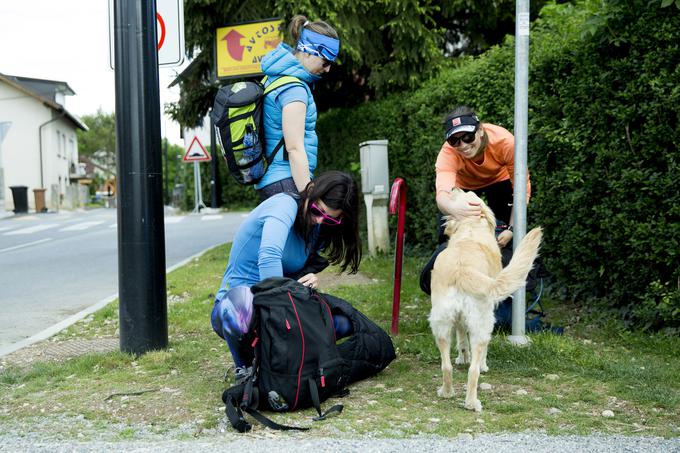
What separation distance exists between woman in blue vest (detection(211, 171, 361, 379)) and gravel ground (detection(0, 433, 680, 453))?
68cm

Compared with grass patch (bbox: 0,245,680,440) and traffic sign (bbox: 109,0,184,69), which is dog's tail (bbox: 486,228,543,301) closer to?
grass patch (bbox: 0,245,680,440)

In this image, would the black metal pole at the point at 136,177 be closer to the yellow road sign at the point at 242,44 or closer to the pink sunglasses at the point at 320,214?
the pink sunglasses at the point at 320,214

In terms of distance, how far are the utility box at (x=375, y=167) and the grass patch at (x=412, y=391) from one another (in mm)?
4293

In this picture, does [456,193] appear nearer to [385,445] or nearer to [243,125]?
[243,125]

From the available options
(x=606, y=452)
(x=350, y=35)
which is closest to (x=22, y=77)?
(x=350, y=35)

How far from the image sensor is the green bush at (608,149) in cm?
478

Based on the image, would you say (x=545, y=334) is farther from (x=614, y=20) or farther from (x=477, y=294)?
(x=614, y=20)

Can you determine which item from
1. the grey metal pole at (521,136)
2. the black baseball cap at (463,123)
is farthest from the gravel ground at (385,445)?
the black baseball cap at (463,123)

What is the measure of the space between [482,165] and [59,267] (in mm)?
8588

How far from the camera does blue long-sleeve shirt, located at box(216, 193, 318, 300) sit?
3729mm

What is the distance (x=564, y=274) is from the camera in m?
6.25

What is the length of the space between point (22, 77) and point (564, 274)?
46.4 meters

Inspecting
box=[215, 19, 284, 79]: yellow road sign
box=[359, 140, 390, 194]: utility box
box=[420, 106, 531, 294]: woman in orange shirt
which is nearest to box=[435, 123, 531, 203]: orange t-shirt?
box=[420, 106, 531, 294]: woman in orange shirt

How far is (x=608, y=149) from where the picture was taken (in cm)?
524
